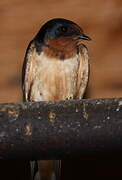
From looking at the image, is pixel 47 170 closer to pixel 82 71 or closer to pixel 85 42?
pixel 82 71

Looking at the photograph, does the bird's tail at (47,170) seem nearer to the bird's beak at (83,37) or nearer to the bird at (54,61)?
the bird at (54,61)

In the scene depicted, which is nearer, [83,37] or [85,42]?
[83,37]

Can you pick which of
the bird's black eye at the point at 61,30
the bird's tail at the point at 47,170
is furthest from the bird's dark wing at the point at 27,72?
the bird's tail at the point at 47,170

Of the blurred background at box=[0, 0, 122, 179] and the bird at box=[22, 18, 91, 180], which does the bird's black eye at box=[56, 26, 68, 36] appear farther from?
the blurred background at box=[0, 0, 122, 179]

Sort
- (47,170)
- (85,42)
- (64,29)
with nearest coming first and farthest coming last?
(47,170), (64,29), (85,42)

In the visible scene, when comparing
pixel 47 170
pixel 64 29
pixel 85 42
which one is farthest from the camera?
pixel 85 42

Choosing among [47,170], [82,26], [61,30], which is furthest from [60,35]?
[47,170]

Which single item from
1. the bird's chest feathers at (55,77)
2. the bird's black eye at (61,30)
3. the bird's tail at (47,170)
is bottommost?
the bird's tail at (47,170)

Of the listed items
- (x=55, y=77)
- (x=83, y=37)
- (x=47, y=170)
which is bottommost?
(x=47, y=170)
